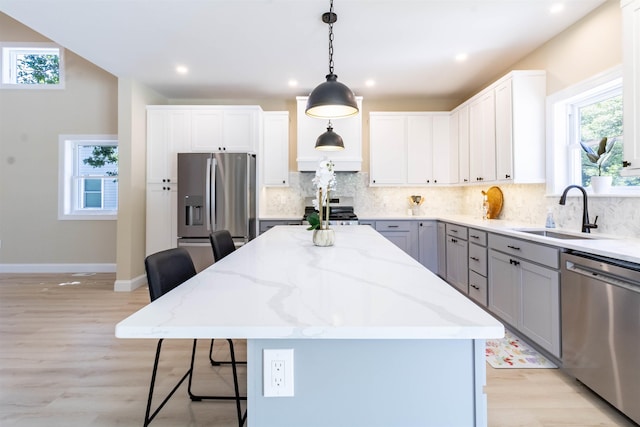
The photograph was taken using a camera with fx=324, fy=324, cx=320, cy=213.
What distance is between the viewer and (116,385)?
2121 mm

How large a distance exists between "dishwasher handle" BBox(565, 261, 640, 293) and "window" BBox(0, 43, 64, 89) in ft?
22.9

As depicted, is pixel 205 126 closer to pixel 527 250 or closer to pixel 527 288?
pixel 527 250

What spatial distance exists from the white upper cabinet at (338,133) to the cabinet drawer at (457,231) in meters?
1.53

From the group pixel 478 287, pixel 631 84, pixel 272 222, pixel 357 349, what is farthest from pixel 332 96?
pixel 272 222

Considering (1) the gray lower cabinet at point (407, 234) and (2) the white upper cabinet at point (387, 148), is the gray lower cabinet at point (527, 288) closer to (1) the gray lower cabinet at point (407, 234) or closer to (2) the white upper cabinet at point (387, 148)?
(1) the gray lower cabinet at point (407, 234)

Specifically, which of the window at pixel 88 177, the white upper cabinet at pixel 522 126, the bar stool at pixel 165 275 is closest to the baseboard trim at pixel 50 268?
the window at pixel 88 177

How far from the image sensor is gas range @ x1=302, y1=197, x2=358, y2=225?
4.48 metres

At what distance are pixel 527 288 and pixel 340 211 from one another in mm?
2715

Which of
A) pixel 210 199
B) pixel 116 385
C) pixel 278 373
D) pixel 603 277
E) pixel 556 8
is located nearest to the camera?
pixel 278 373

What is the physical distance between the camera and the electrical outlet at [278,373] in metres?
0.88

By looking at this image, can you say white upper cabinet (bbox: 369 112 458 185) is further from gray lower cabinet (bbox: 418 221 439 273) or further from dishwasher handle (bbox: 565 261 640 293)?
dishwasher handle (bbox: 565 261 640 293)

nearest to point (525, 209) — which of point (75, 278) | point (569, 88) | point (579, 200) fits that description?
point (579, 200)

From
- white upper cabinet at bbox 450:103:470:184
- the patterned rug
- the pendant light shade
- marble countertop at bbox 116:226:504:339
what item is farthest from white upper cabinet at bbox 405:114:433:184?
marble countertop at bbox 116:226:504:339

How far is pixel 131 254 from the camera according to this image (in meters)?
4.28
